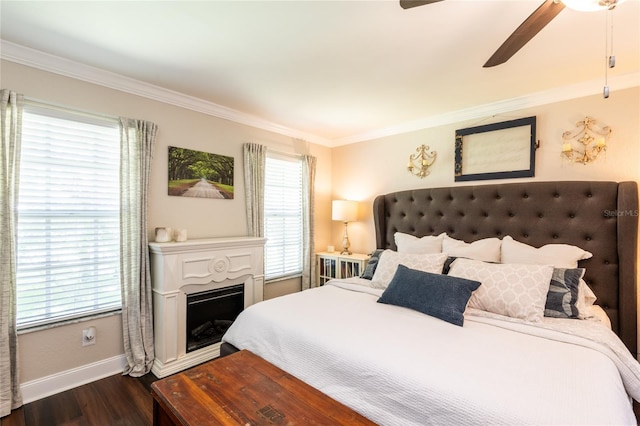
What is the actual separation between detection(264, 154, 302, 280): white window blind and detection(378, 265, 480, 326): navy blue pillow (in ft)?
5.85

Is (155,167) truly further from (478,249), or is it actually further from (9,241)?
(478,249)

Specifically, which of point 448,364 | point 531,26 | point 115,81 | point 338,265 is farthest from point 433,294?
point 115,81

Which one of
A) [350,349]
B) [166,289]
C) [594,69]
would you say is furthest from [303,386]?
[594,69]

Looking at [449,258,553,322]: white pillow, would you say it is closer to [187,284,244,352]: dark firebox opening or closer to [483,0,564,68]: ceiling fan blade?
[483,0,564,68]: ceiling fan blade

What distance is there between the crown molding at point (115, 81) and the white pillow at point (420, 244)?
2055mm

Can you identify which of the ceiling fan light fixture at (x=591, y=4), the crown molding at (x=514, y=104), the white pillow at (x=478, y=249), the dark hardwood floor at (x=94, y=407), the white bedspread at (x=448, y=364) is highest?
the crown molding at (x=514, y=104)

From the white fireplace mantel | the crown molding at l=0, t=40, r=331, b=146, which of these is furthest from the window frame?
the white fireplace mantel

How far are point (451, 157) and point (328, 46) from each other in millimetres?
1923

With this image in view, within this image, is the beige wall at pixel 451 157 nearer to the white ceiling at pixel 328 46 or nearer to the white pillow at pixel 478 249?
the white ceiling at pixel 328 46

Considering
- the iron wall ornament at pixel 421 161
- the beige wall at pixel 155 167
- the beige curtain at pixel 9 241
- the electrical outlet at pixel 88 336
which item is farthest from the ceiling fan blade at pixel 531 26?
the electrical outlet at pixel 88 336

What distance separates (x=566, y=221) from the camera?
246 cm

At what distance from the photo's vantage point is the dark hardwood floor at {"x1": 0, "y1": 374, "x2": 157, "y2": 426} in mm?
1938

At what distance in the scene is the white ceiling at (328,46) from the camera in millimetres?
1635

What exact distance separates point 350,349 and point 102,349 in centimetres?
218
